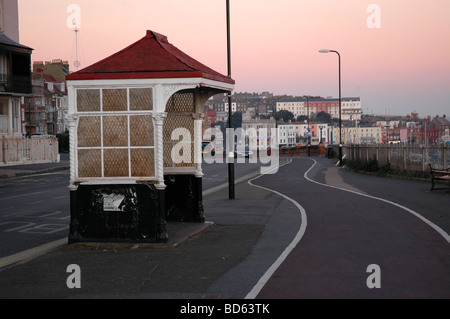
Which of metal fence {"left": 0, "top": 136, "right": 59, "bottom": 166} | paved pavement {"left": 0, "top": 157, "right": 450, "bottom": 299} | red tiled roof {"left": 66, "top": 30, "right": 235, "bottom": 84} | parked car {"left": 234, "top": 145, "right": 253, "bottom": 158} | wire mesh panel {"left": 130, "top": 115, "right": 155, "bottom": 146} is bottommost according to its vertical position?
paved pavement {"left": 0, "top": 157, "right": 450, "bottom": 299}

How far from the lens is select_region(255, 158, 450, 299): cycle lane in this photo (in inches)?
307

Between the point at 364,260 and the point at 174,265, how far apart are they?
9.98 feet

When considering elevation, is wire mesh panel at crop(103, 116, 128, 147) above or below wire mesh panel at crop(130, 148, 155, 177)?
above

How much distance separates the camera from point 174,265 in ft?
31.8

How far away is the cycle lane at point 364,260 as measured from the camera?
307 inches

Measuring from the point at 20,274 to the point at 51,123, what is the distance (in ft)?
322

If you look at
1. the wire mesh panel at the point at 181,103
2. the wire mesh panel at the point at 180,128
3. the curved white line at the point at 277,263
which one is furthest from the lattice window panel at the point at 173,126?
the curved white line at the point at 277,263

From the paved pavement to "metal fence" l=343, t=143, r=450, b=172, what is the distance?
1273 cm

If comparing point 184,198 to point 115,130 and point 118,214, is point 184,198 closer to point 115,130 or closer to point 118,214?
point 118,214

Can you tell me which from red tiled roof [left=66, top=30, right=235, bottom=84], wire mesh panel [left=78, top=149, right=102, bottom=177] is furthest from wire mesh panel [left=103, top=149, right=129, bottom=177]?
red tiled roof [left=66, top=30, right=235, bottom=84]

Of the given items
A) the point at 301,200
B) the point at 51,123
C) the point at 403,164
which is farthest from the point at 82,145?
the point at 51,123

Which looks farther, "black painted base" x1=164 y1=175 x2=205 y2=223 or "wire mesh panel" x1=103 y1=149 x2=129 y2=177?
"black painted base" x1=164 y1=175 x2=205 y2=223

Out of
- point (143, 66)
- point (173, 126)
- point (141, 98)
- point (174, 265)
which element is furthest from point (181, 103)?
point (174, 265)

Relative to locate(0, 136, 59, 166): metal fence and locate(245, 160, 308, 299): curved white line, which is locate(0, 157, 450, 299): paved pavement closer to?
locate(245, 160, 308, 299): curved white line
